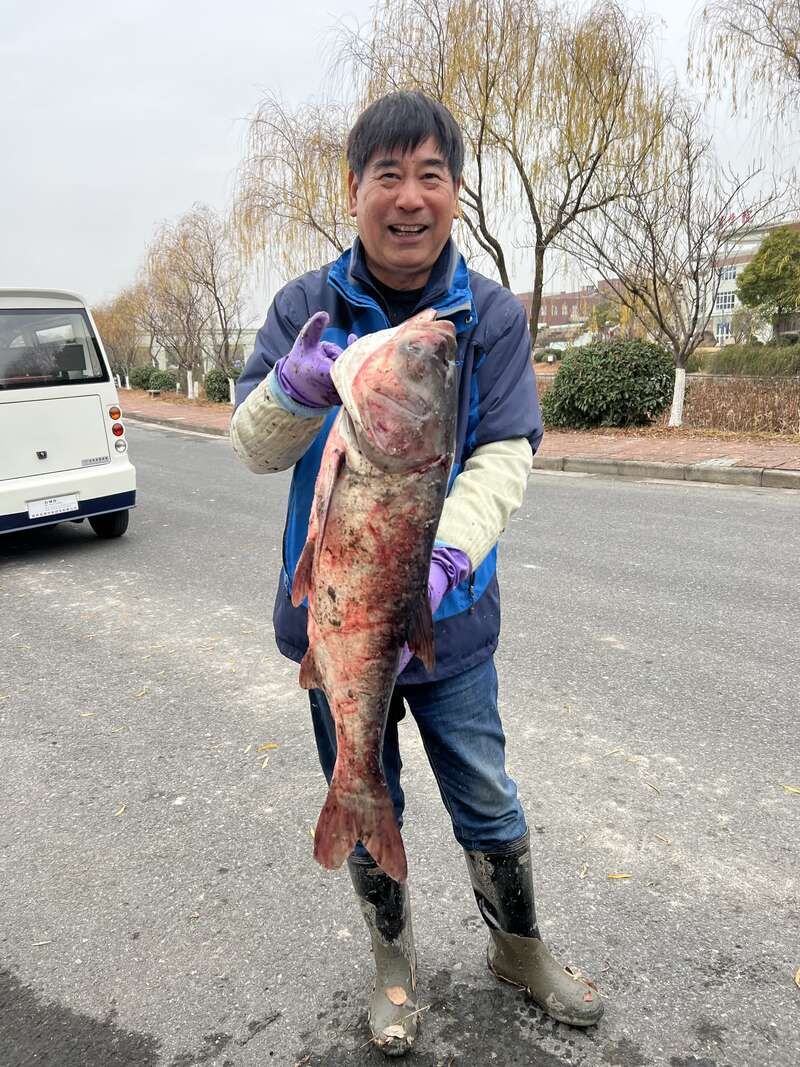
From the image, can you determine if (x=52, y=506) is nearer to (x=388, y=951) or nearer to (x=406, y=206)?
(x=388, y=951)

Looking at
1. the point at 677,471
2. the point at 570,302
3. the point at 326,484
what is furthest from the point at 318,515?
the point at 570,302

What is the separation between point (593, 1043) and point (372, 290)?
1.87 metres

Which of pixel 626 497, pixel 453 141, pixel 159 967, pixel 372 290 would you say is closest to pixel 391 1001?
pixel 159 967

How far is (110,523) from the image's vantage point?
24.8 ft

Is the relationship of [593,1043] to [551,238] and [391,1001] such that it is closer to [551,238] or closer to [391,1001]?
[391,1001]

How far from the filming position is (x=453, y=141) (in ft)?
5.88

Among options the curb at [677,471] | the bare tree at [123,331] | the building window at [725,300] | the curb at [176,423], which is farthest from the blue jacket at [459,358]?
the bare tree at [123,331]

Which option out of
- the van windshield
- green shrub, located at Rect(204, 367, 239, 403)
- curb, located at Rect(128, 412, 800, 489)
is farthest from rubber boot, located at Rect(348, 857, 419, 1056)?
green shrub, located at Rect(204, 367, 239, 403)

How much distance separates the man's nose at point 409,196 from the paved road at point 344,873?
196 cm

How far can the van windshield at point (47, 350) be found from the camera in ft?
22.0

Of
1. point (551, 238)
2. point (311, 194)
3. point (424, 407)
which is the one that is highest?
point (311, 194)

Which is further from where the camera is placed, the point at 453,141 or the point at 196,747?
the point at 196,747

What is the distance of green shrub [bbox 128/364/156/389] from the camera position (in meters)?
39.3

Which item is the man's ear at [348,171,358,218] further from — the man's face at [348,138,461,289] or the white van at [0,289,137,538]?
the white van at [0,289,137,538]
